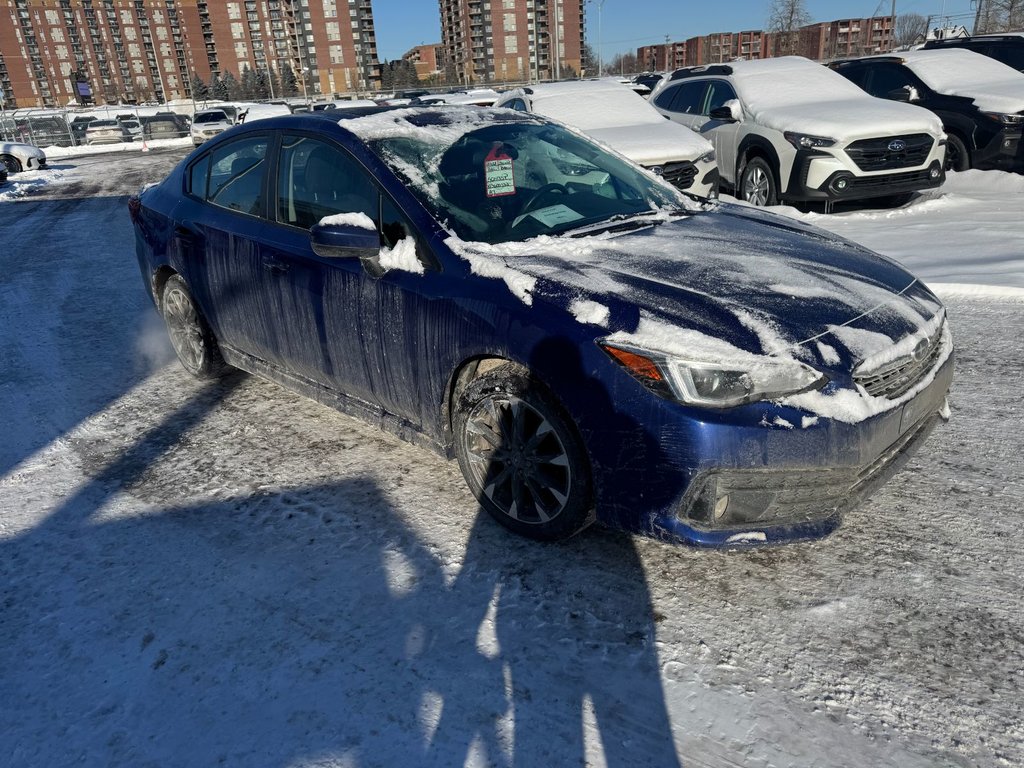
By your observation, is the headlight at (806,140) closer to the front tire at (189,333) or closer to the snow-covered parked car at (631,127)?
the snow-covered parked car at (631,127)

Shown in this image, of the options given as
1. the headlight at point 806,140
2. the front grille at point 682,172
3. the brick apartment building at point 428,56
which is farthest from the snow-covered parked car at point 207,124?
the brick apartment building at point 428,56

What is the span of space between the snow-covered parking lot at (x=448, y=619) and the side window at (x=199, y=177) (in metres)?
1.46

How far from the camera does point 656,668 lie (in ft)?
7.66

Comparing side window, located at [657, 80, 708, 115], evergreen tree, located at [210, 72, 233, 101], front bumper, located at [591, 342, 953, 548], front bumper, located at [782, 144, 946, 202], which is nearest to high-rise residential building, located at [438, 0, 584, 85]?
evergreen tree, located at [210, 72, 233, 101]

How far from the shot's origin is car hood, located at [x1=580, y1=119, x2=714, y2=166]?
27.3 ft

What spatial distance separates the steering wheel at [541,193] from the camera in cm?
Answer: 341

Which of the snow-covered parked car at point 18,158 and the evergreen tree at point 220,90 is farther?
the evergreen tree at point 220,90

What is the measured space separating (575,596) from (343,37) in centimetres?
10234

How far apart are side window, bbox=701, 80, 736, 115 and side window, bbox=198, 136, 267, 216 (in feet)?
23.5

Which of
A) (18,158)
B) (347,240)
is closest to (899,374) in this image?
(347,240)

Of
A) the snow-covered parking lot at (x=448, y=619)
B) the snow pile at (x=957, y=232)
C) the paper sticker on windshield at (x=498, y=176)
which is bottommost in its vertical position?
the snow pile at (x=957, y=232)

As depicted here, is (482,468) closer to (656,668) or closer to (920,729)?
(656,668)

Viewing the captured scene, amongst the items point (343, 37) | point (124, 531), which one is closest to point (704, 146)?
point (124, 531)

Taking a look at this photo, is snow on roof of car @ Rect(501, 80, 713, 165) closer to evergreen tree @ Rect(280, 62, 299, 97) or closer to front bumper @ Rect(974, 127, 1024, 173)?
front bumper @ Rect(974, 127, 1024, 173)
